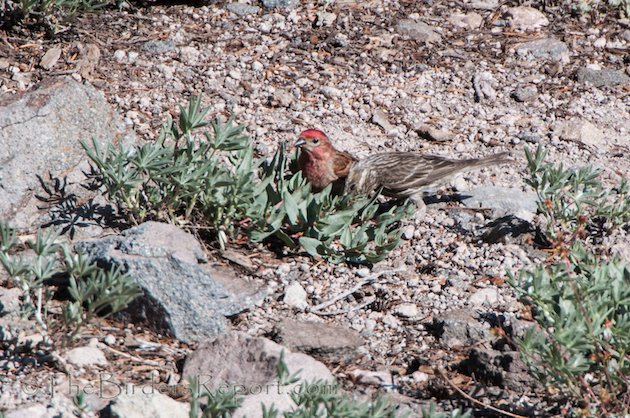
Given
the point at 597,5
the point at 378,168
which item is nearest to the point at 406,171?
the point at 378,168

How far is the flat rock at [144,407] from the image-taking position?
13.9 feet

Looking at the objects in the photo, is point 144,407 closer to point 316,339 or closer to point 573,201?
point 316,339

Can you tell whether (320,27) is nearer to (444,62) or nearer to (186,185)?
(444,62)

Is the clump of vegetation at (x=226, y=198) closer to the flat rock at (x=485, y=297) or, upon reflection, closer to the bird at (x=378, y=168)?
the bird at (x=378, y=168)

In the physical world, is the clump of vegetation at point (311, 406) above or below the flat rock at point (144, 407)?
above

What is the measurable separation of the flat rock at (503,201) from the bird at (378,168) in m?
0.21

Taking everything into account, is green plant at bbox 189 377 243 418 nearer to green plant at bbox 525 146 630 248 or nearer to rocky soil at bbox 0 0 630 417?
rocky soil at bbox 0 0 630 417

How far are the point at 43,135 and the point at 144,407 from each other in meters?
2.47

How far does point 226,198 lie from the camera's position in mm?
5801

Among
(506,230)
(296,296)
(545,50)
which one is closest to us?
(296,296)

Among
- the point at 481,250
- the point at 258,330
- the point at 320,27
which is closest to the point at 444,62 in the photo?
the point at 320,27

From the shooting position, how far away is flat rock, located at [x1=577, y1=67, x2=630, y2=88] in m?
8.13

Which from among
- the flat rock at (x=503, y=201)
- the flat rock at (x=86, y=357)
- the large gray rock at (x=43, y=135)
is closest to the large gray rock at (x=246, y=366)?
the flat rock at (x=86, y=357)

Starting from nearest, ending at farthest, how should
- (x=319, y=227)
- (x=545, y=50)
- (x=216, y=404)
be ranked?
(x=216, y=404) → (x=319, y=227) → (x=545, y=50)
